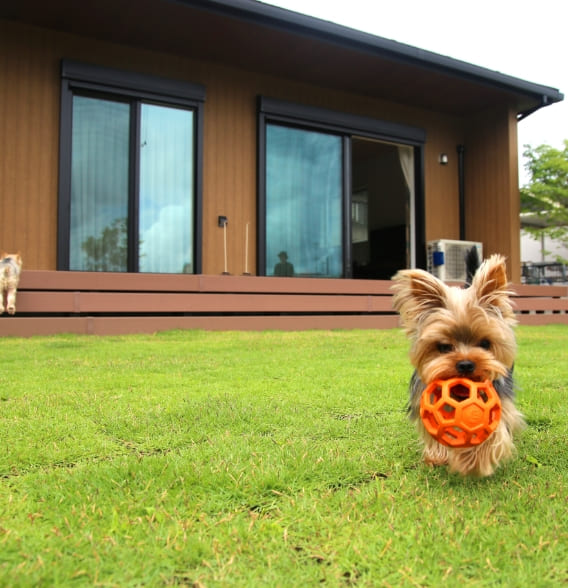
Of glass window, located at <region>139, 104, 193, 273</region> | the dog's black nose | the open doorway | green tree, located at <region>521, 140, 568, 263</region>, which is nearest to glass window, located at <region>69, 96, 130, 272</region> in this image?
glass window, located at <region>139, 104, 193, 273</region>

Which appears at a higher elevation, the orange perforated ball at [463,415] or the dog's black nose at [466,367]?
the dog's black nose at [466,367]

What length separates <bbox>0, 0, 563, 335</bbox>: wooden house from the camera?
7.43m

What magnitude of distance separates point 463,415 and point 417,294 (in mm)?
717

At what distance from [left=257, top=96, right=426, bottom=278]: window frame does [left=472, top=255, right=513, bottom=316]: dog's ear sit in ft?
22.5

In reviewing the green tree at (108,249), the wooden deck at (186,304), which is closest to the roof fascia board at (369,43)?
the green tree at (108,249)

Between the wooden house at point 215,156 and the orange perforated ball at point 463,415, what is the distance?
5832 mm

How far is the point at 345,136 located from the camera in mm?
10062

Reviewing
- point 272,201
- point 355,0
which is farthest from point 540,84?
point 272,201

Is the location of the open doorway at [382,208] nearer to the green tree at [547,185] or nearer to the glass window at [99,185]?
the green tree at [547,185]

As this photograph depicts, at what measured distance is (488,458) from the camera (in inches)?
75.8

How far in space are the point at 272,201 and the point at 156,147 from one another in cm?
226

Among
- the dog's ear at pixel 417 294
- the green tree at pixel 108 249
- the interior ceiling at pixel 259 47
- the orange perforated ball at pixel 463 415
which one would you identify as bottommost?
the orange perforated ball at pixel 463 415

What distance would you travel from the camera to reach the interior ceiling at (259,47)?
738cm

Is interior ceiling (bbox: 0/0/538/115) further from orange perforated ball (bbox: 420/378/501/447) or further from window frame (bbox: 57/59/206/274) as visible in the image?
orange perforated ball (bbox: 420/378/501/447)
